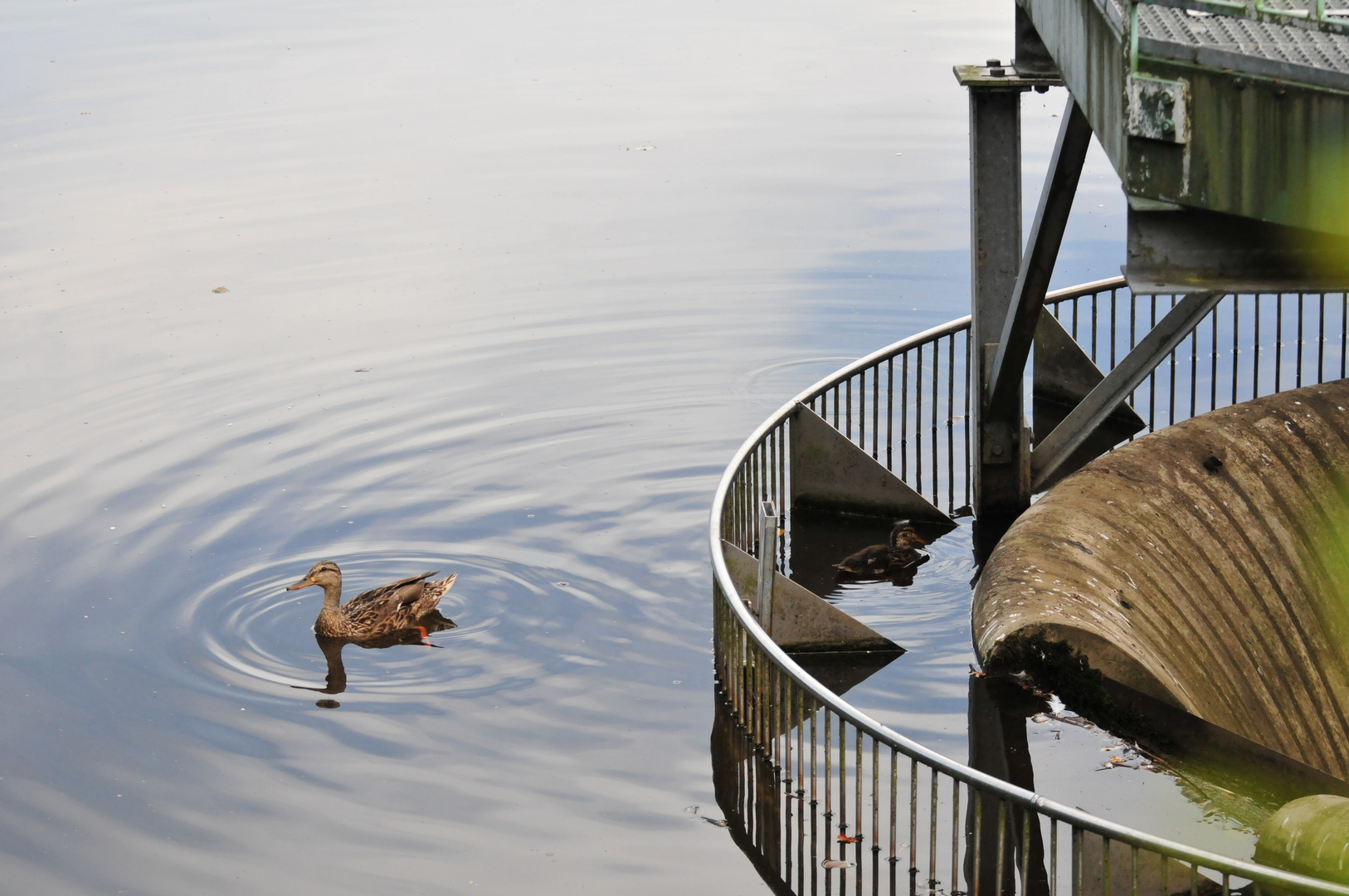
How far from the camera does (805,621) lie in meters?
10.7

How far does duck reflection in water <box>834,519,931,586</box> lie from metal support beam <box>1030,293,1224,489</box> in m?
1.25

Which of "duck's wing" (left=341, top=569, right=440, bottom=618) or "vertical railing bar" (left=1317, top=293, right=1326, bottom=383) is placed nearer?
"duck's wing" (left=341, top=569, right=440, bottom=618)

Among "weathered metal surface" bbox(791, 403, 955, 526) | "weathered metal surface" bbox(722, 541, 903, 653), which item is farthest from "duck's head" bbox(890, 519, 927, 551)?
"weathered metal surface" bbox(722, 541, 903, 653)

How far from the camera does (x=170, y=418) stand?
16.3 m

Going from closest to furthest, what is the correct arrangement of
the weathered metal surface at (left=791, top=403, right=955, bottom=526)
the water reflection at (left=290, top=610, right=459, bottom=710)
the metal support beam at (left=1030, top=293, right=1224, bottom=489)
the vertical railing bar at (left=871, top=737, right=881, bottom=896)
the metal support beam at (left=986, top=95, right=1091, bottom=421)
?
the vertical railing bar at (left=871, top=737, right=881, bottom=896)
the metal support beam at (left=986, top=95, right=1091, bottom=421)
the metal support beam at (left=1030, top=293, right=1224, bottom=489)
the water reflection at (left=290, top=610, right=459, bottom=710)
the weathered metal surface at (left=791, top=403, right=955, bottom=526)

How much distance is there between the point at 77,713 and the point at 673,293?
1088 cm

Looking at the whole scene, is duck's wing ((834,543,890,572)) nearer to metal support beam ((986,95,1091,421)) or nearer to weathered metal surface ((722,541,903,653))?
weathered metal surface ((722,541,903,653))

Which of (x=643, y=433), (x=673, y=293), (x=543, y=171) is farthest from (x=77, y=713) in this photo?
(x=543, y=171)

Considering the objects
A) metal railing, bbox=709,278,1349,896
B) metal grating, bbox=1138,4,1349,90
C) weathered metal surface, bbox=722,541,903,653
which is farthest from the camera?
weathered metal surface, bbox=722,541,903,653

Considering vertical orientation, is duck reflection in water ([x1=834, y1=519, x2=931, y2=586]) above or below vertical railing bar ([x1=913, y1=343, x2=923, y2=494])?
below

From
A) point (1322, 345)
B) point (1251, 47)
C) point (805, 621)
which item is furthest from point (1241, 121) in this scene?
point (1322, 345)

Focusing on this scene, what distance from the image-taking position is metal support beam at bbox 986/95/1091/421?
33.2ft

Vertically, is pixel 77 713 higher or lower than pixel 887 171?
lower

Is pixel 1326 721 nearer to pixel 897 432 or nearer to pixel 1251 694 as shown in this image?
pixel 1251 694
